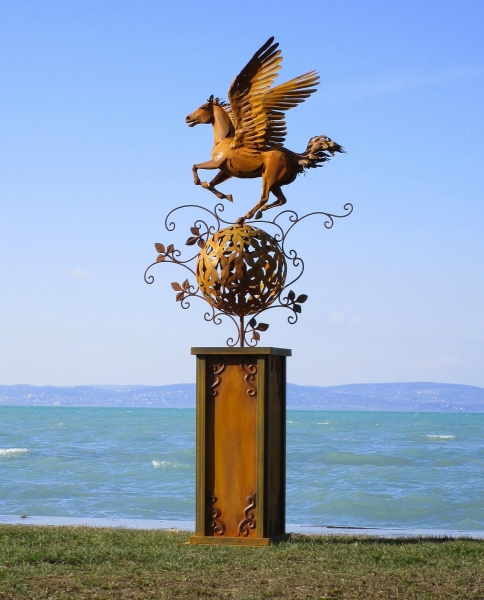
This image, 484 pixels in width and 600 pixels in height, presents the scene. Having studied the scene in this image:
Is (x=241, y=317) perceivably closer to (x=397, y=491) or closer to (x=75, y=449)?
(x=397, y=491)

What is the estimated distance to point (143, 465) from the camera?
23.0 m

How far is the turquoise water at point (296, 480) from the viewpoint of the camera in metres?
14.5

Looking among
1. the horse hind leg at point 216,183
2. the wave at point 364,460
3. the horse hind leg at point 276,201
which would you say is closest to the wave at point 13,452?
the wave at point 364,460

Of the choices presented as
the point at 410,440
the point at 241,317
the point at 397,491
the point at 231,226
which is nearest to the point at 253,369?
the point at 241,317

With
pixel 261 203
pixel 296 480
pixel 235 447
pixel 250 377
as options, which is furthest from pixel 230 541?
pixel 296 480

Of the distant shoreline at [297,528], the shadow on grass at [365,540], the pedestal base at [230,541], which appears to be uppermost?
the pedestal base at [230,541]

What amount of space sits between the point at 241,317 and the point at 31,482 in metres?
11.6

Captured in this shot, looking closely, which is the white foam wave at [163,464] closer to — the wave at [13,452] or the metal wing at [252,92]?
the wave at [13,452]

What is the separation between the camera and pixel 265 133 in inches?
322

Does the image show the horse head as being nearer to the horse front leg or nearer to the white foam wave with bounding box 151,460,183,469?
the horse front leg

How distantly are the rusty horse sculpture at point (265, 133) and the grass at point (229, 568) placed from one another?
2.75m

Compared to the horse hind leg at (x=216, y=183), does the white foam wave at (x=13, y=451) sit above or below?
below

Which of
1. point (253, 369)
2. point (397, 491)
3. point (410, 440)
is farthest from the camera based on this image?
point (410, 440)

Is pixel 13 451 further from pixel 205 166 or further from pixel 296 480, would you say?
pixel 205 166
